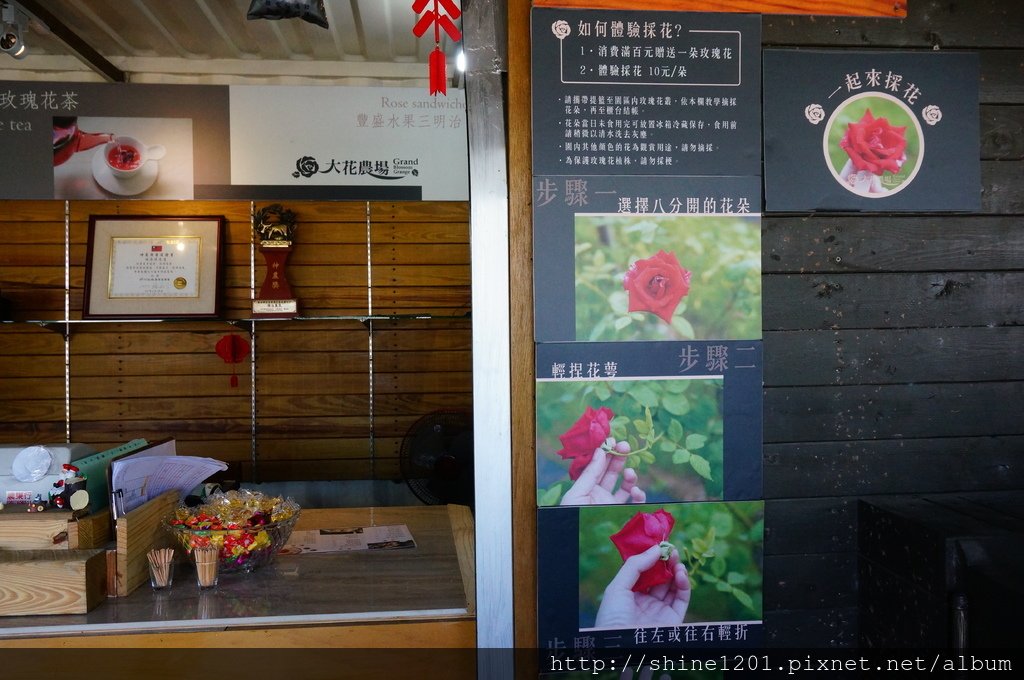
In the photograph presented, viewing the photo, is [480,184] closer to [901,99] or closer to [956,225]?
[901,99]

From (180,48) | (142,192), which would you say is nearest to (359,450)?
(142,192)

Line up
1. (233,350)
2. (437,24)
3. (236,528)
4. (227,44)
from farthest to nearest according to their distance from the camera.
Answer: (233,350) → (227,44) → (437,24) → (236,528)

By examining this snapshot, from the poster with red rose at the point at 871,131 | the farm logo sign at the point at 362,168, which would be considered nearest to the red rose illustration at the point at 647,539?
the poster with red rose at the point at 871,131

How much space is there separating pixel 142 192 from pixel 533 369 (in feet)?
9.28

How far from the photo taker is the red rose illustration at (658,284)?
200 cm

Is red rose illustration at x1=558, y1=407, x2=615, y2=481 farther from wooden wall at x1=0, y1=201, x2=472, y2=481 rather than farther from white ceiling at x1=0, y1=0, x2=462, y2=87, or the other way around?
wooden wall at x1=0, y1=201, x2=472, y2=481

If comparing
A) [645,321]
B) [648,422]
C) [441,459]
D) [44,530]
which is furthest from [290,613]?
[441,459]

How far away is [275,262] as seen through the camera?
4770 millimetres

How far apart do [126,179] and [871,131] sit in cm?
336

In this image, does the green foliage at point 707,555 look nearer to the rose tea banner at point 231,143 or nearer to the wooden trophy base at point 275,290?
the rose tea banner at point 231,143

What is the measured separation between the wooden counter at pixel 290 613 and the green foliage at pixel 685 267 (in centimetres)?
81

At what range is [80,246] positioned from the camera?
16.3 feet

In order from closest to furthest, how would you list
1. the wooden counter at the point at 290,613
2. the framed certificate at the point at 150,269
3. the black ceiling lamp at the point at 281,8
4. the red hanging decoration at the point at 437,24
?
the wooden counter at the point at 290,613
the red hanging decoration at the point at 437,24
the black ceiling lamp at the point at 281,8
the framed certificate at the point at 150,269

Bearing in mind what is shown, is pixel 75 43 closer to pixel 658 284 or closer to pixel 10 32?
pixel 10 32
